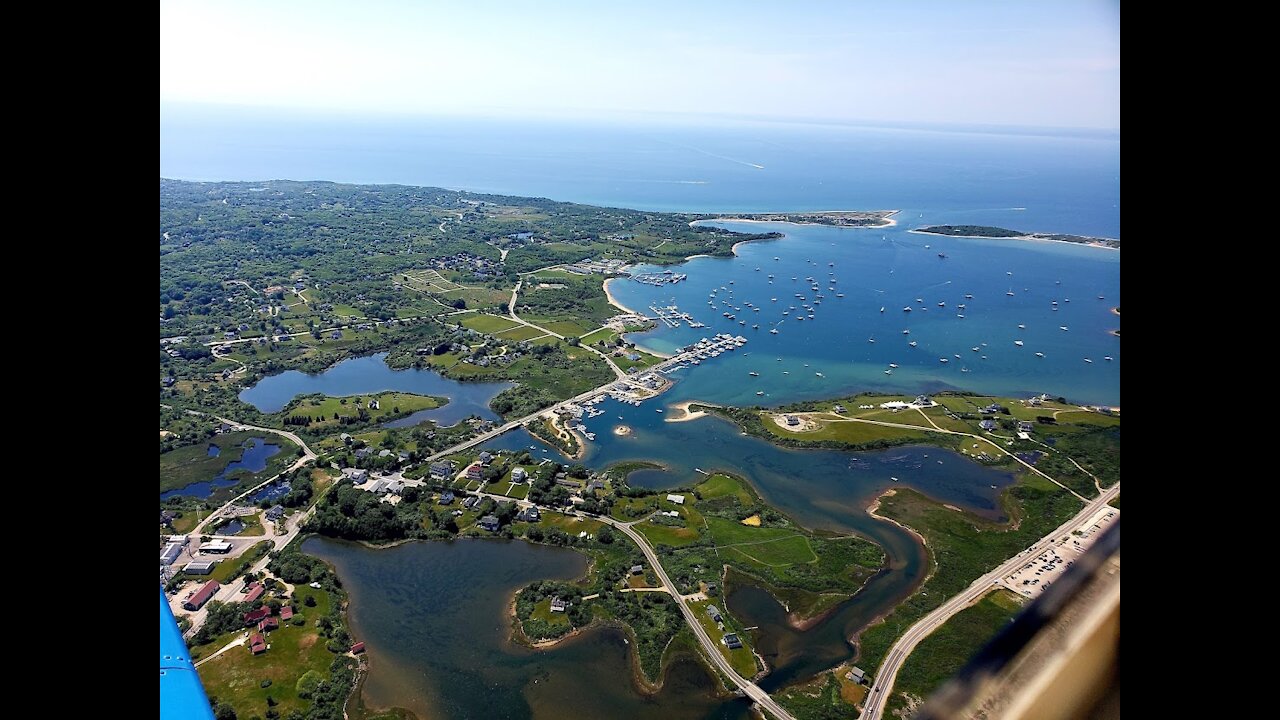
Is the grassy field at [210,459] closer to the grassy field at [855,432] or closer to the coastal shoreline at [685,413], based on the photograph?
the coastal shoreline at [685,413]

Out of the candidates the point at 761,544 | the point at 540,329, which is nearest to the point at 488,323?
the point at 540,329

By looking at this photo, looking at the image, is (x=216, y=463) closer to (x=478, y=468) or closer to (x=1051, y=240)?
(x=478, y=468)

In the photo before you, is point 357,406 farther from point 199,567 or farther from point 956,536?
point 956,536

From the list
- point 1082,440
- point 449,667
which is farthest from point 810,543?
point 1082,440

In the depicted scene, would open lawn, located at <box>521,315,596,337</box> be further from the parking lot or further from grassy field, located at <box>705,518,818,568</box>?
the parking lot

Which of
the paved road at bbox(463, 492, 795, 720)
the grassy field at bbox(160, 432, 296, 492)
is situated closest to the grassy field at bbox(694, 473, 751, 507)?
the paved road at bbox(463, 492, 795, 720)

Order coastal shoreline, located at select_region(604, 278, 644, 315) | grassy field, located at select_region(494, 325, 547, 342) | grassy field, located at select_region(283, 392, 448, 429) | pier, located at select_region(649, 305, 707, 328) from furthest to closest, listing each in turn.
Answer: coastal shoreline, located at select_region(604, 278, 644, 315) → pier, located at select_region(649, 305, 707, 328) → grassy field, located at select_region(494, 325, 547, 342) → grassy field, located at select_region(283, 392, 448, 429)
